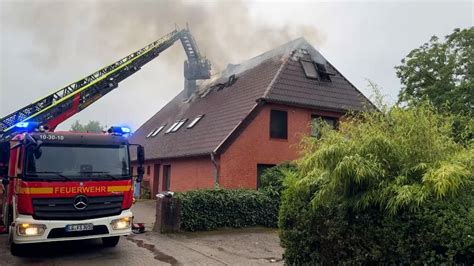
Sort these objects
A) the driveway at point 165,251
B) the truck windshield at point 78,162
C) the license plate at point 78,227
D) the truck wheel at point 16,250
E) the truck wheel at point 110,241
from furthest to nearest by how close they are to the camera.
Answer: the truck wheel at point 110,241
the truck wheel at point 16,250
the driveway at point 165,251
the truck windshield at point 78,162
the license plate at point 78,227

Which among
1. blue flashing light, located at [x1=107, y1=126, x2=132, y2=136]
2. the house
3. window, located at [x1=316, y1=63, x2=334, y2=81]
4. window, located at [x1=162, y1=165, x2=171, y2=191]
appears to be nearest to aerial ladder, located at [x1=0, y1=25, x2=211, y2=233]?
blue flashing light, located at [x1=107, y1=126, x2=132, y2=136]

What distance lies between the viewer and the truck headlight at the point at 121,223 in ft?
29.2

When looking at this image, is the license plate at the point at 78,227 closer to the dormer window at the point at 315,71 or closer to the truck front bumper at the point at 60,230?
the truck front bumper at the point at 60,230

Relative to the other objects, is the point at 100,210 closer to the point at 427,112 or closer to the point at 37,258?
the point at 37,258

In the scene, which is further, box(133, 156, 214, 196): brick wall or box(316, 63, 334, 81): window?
box(316, 63, 334, 81): window

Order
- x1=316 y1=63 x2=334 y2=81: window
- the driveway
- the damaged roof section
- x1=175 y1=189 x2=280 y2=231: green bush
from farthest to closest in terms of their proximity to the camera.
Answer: x1=316 y1=63 x2=334 y2=81: window → the damaged roof section → x1=175 y1=189 x2=280 y2=231: green bush → the driveway

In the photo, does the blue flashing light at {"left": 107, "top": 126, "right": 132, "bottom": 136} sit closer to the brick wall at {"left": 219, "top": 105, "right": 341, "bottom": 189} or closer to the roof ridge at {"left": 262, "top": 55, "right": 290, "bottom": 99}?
the brick wall at {"left": 219, "top": 105, "right": 341, "bottom": 189}

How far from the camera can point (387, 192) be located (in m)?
5.59

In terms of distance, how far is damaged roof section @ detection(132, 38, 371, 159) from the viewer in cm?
1848

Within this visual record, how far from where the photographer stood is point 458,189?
5355mm

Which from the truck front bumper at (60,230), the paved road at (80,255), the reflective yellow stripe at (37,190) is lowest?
the paved road at (80,255)

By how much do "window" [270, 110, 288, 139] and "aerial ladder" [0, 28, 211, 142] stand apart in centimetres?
625

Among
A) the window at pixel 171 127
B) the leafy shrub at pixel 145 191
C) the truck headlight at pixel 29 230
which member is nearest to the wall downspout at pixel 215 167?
the window at pixel 171 127

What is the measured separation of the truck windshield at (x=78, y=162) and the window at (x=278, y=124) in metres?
9.85
